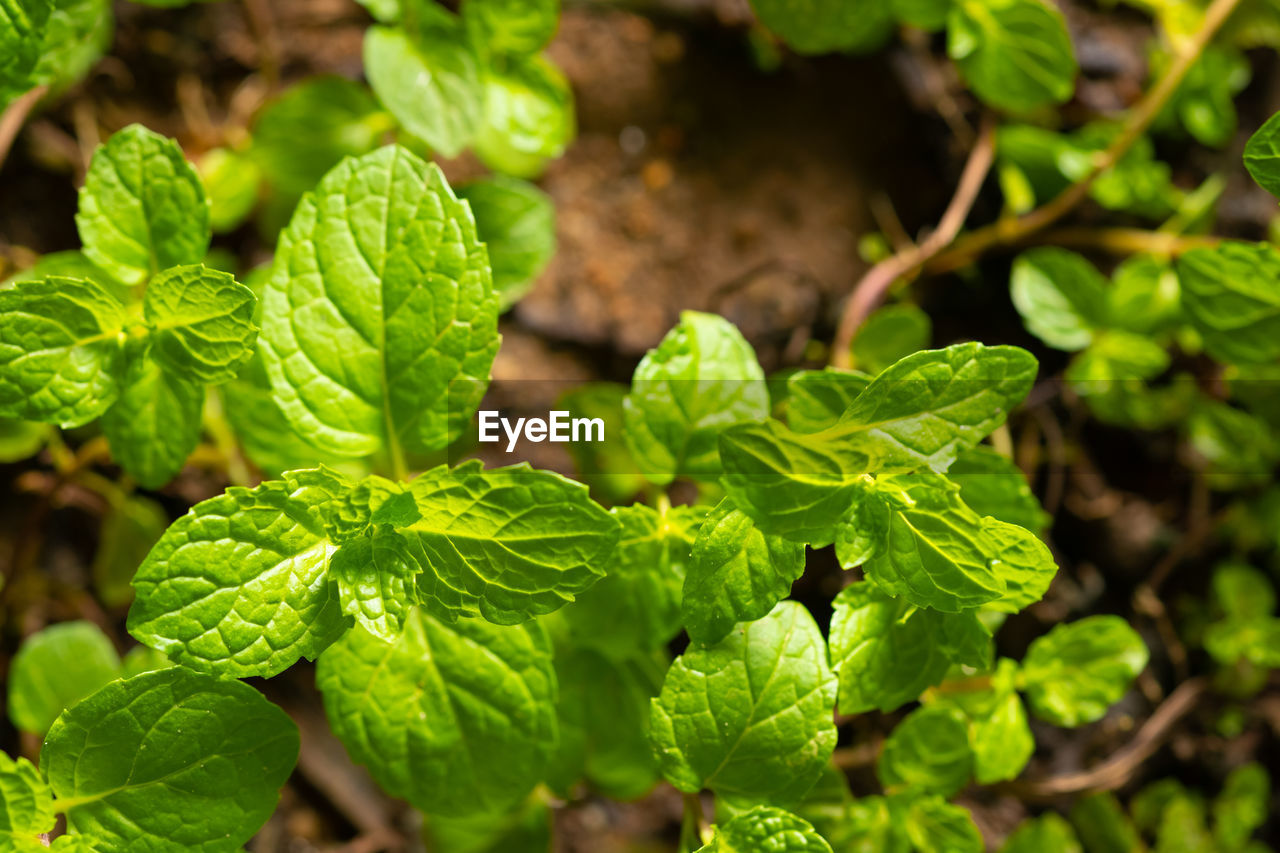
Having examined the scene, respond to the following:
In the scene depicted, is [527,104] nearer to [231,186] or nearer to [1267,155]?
[231,186]

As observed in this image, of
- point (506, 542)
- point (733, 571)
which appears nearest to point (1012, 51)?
point (733, 571)

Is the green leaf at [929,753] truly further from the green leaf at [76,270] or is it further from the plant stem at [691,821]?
the green leaf at [76,270]

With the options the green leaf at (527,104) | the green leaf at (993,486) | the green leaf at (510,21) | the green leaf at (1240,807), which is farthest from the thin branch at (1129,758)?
the green leaf at (510,21)

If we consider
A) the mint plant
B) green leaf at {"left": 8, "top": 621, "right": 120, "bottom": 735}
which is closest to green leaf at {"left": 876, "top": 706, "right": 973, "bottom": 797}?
the mint plant

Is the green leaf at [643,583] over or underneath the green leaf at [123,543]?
over

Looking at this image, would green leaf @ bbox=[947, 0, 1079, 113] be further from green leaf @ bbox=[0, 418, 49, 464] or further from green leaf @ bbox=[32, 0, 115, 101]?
green leaf @ bbox=[0, 418, 49, 464]

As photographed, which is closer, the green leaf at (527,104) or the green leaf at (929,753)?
the green leaf at (929,753)
